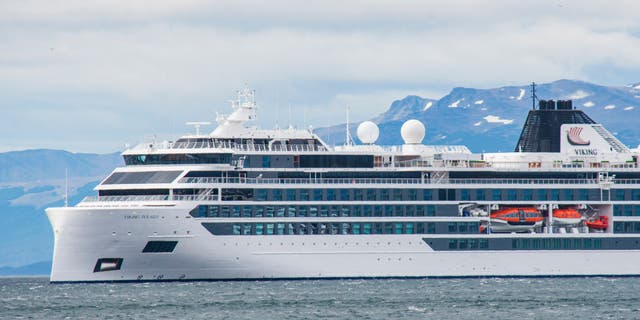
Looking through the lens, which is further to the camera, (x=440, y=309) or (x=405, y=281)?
(x=405, y=281)

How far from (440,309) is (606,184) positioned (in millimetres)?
22670

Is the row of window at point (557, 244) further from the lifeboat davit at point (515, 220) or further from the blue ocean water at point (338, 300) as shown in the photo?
the blue ocean water at point (338, 300)

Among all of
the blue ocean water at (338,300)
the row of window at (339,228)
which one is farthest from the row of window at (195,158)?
the blue ocean water at (338,300)

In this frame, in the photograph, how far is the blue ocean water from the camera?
6053 cm

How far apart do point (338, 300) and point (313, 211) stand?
1162cm

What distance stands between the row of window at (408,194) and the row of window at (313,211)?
1.64 ft

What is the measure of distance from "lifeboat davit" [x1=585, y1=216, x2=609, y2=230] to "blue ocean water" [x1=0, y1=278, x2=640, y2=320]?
4.08m

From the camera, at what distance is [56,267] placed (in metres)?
74.4

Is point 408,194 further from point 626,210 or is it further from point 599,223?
point 626,210

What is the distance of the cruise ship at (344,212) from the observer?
7369cm

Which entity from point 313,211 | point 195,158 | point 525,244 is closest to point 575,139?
point 525,244

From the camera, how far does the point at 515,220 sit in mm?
80062

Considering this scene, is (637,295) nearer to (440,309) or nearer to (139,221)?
(440,309)

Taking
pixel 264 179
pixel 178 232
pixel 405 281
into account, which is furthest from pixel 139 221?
pixel 405 281
